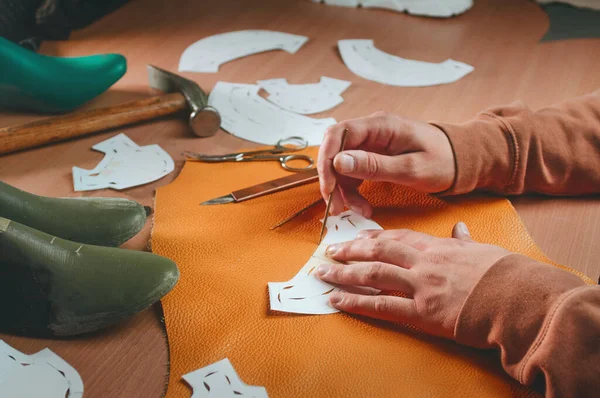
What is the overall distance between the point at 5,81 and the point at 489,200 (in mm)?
1264

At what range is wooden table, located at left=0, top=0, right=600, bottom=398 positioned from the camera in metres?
0.92

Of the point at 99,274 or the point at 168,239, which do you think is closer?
the point at 99,274

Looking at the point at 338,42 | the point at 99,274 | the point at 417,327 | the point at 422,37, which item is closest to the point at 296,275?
the point at 417,327

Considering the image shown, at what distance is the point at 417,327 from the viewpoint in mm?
922

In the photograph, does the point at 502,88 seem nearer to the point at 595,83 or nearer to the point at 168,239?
the point at 595,83

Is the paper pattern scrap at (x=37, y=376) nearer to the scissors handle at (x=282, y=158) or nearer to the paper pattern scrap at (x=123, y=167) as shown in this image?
the paper pattern scrap at (x=123, y=167)

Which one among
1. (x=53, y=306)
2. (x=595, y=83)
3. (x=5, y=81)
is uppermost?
(x=5, y=81)

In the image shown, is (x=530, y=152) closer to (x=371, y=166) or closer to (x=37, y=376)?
(x=371, y=166)

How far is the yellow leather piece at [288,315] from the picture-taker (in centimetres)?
85

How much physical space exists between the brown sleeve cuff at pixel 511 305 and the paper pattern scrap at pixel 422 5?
1639mm

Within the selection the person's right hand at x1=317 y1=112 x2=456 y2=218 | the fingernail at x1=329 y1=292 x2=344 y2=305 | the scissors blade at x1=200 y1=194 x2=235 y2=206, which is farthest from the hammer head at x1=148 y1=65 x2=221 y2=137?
the fingernail at x1=329 y1=292 x2=344 y2=305

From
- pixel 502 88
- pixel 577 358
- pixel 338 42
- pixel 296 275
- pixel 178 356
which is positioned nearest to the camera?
pixel 577 358

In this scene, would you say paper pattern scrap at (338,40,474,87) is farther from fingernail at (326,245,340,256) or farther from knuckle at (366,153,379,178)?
fingernail at (326,245,340,256)

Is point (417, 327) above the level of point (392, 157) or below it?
below
